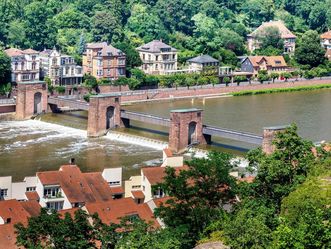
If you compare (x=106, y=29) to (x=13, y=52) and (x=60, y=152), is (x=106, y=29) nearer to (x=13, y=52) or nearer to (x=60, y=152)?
(x=13, y=52)

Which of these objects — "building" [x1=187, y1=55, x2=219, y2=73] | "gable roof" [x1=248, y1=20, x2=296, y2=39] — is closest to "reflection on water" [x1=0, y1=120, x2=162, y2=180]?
"building" [x1=187, y1=55, x2=219, y2=73]

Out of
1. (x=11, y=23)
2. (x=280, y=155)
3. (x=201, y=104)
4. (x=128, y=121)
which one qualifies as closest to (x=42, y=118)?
(x=128, y=121)

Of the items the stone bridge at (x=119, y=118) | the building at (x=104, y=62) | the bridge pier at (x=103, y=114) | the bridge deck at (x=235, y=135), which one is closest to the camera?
the bridge deck at (x=235, y=135)

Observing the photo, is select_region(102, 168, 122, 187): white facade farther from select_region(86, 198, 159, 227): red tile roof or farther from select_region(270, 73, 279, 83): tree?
select_region(270, 73, 279, 83): tree

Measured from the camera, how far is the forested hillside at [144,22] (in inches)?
3078

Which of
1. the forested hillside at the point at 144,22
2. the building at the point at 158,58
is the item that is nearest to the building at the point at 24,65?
the forested hillside at the point at 144,22

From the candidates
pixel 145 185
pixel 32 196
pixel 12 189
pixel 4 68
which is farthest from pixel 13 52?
pixel 145 185

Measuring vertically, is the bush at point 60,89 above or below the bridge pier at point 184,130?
above

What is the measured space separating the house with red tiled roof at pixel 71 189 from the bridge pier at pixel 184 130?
49.5 feet

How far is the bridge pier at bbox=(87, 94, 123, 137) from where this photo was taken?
53.7m

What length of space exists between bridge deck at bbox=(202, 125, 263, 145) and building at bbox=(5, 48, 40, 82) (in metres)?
23.1

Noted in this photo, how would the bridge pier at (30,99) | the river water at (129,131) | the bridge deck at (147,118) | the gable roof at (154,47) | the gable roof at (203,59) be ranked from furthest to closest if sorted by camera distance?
the gable roof at (203,59) < the gable roof at (154,47) < the bridge pier at (30,99) < the bridge deck at (147,118) < the river water at (129,131)

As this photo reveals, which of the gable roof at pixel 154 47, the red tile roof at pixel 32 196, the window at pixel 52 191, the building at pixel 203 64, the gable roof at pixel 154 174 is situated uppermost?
the gable roof at pixel 154 47

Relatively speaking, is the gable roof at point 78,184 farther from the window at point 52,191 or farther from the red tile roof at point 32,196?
the red tile roof at point 32,196
